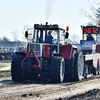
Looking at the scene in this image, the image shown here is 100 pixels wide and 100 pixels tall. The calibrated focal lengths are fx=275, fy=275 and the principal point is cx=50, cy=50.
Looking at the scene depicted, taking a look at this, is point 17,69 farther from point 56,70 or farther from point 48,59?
point 56,70

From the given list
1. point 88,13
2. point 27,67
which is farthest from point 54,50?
point 88,13

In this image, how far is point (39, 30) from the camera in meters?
14.4

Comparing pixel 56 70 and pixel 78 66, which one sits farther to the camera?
pixel 78 66

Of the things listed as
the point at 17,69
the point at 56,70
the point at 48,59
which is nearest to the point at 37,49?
the point at 48,59

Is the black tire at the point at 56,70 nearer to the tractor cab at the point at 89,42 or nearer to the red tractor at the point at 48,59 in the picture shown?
the red tractor at the point at 48,59

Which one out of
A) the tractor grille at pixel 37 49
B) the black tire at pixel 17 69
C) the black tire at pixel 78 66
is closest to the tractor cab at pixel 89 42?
the black tire at pixel 78 66

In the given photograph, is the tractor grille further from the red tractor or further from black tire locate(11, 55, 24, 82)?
black tire locate(11, 55, 24, 82)

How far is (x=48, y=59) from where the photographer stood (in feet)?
44.7

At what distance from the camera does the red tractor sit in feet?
41.2

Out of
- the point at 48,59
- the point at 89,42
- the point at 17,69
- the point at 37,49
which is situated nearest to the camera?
the point at 17,69

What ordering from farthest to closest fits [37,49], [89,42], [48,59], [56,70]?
1. [89,42]
2. [48,59]
3. [37,49]
4. [56,70]

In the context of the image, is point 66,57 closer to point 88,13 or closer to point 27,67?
point 27,67

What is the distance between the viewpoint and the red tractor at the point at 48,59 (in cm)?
1255

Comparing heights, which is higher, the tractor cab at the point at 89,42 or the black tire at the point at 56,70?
the tractor cab at the point at 89,42
